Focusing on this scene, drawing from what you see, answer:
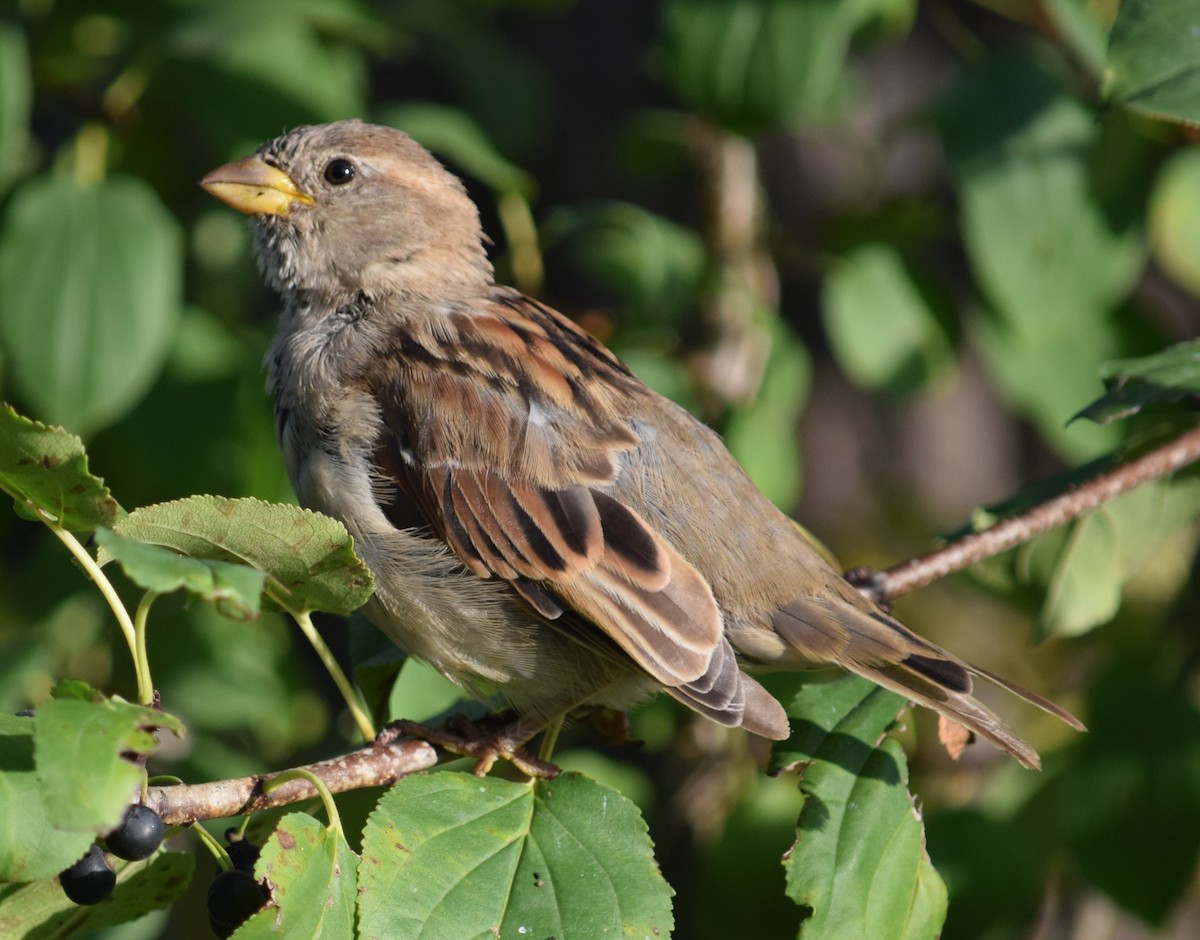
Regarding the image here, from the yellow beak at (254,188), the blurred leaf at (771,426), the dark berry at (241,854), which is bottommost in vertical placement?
the dark berry at (241,854)

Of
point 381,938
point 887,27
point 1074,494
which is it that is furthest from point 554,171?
point 381,938

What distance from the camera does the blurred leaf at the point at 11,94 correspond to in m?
3.33

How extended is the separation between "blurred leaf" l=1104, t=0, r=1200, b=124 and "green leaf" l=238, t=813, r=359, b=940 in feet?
5.58

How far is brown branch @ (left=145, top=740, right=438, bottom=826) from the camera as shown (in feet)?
6.70

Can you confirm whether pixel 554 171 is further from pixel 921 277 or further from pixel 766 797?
pixel 766 797

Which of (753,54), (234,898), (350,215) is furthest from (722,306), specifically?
(234,898)

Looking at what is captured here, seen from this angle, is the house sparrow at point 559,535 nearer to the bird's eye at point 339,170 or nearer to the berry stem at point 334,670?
the berry stem at point 334,670

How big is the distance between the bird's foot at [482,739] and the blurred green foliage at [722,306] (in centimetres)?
79

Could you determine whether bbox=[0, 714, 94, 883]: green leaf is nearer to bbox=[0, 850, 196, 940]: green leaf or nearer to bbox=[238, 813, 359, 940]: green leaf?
bbox=[238, 813, 359, 940]: green leaf

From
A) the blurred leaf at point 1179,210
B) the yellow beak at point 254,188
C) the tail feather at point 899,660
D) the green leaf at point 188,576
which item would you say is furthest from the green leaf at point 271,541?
the blurred leaf at point 1179,210

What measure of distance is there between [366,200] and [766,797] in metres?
1.80

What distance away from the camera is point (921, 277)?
415 cm

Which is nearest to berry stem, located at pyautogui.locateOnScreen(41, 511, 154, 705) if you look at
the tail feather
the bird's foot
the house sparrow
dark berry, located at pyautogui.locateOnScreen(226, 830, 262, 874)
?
dark berry, located at pyautogui.locateOnScreen(226, 830, 262, 874)

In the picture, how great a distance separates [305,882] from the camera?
1.97 m
